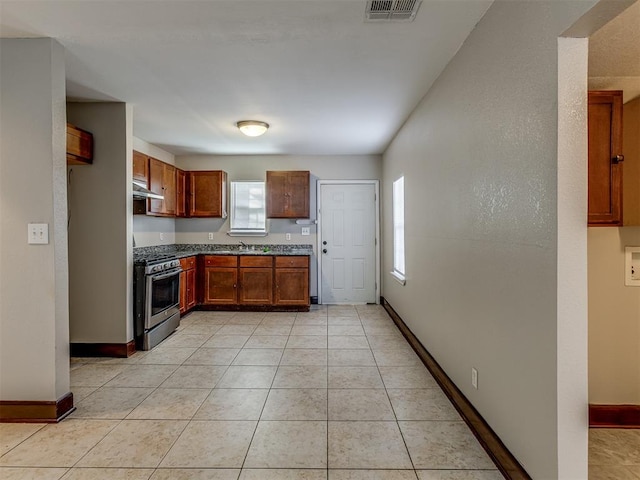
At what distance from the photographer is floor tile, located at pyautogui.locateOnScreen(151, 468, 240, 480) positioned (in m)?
1.77

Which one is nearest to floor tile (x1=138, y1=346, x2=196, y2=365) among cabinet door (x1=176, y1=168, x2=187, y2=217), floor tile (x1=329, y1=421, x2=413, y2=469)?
floor tile (x1=329, y1=421, x2=413, y2=469)

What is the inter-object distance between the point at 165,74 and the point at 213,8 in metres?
1.07

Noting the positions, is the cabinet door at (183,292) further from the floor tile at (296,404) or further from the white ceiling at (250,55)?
the floor tile at (296,404)

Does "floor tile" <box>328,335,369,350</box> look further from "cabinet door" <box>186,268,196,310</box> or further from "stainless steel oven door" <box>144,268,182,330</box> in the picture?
"cabinet door" <box>186,268,196,310</box>

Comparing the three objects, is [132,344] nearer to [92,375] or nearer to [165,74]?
[92,375]

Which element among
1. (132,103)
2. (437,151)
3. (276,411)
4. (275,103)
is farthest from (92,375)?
(437,151)

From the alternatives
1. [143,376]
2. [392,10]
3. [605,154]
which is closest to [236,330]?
[143,376]

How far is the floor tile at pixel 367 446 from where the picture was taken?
186cm

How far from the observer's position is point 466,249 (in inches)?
89.4

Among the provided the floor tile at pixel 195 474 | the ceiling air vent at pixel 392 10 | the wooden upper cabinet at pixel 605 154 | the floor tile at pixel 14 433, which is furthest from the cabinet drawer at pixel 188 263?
the wooden upper cabinet at pixel 605 154

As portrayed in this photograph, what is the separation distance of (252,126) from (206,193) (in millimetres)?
1981

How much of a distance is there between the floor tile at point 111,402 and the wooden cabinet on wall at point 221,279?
101 inches

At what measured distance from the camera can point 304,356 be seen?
11.3 feet

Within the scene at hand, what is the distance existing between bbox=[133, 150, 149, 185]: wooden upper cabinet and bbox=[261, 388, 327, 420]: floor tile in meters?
3.05
